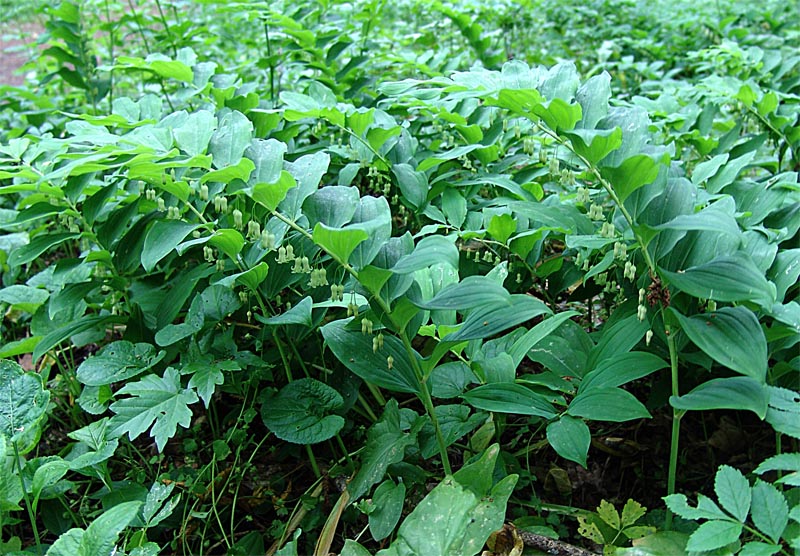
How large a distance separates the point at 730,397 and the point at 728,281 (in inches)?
8.7

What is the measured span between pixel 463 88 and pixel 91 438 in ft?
3.79

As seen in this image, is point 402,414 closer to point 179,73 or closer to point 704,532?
point 704,532

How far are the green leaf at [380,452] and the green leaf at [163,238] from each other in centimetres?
63

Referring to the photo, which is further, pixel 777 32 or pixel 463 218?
pixel 777 32

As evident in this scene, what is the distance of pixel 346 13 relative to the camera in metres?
3.51

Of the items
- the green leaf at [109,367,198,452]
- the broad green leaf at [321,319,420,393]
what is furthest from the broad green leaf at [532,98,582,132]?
the green leaf at [109,367,198,452]

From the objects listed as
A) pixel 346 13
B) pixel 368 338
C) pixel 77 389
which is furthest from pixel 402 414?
pixel 346 13

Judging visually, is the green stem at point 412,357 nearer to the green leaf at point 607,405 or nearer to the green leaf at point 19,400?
the green leaf at point 607,405

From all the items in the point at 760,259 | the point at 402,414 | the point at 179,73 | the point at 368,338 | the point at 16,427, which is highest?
the point at 179,73

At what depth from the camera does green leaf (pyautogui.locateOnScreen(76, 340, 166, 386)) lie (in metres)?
1.67

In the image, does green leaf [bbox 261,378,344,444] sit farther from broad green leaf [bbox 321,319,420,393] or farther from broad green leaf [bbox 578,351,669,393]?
broad green leaf [bbox 578,351,669,393]

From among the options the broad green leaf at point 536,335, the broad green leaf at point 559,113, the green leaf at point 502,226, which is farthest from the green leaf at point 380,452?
the broad green leaf at point 559,113

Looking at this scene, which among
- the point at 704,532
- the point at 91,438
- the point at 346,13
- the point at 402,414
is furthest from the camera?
the point at 346,13

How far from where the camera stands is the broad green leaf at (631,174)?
3.97ft
